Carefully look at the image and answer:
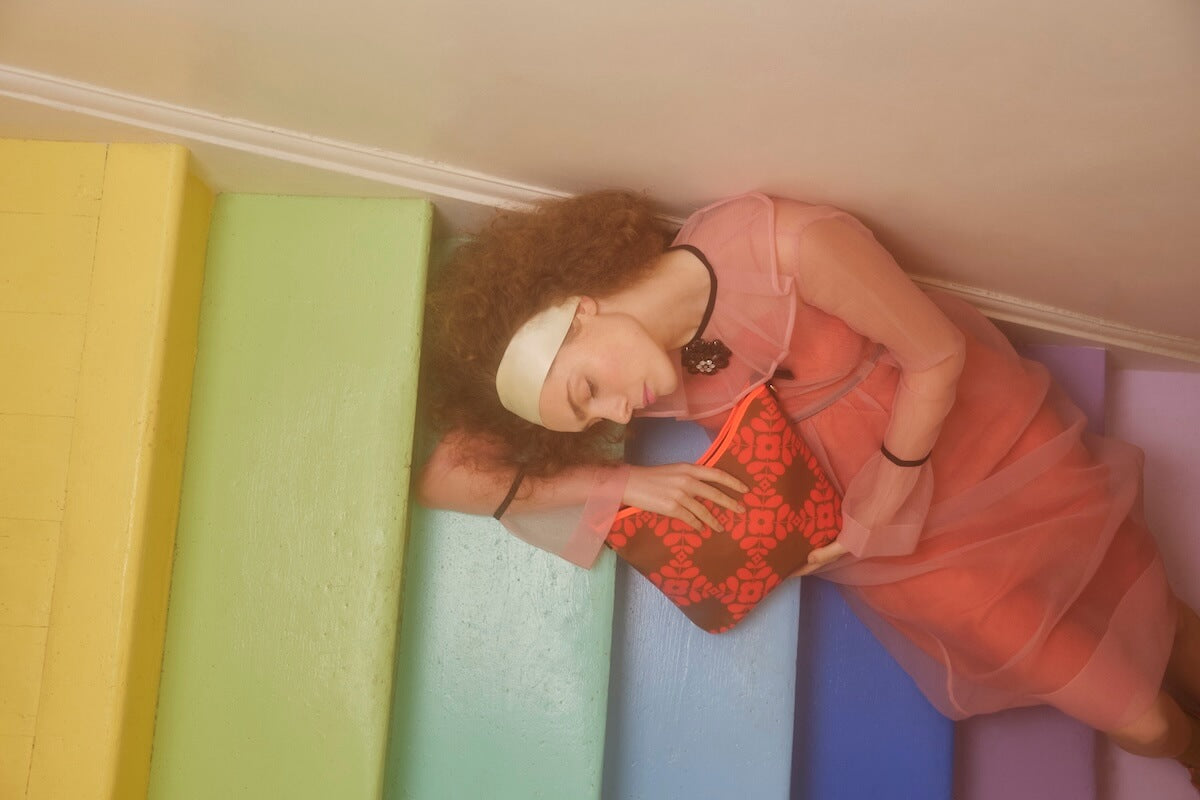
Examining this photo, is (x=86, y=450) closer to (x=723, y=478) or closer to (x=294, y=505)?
(x=294, y=505)

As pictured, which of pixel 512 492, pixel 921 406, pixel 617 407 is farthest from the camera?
pixel 512 492

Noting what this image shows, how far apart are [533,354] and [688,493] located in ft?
1.49

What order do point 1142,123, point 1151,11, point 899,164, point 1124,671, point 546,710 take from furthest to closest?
point 546,710 < point 1124,671 < point 899,164 < point 1142,123 < point 1151,11

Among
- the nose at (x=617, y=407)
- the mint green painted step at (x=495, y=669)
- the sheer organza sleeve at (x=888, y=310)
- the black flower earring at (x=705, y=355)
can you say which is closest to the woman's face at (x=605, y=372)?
the nose at (x=617, y=407)

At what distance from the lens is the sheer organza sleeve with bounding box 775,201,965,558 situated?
5.56ft

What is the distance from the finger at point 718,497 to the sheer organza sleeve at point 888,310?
30 centimetres

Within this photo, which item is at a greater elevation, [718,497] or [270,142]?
[270,142]

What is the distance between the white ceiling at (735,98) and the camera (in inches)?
53.2

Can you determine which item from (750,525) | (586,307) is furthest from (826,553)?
(586,307)

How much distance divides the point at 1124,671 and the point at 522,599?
1.24 meters

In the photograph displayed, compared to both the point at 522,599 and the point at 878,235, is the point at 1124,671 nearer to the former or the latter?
the point at 878,235

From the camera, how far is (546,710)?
1978 mm

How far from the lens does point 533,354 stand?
1.65m

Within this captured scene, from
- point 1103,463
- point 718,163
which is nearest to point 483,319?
point 718,163
